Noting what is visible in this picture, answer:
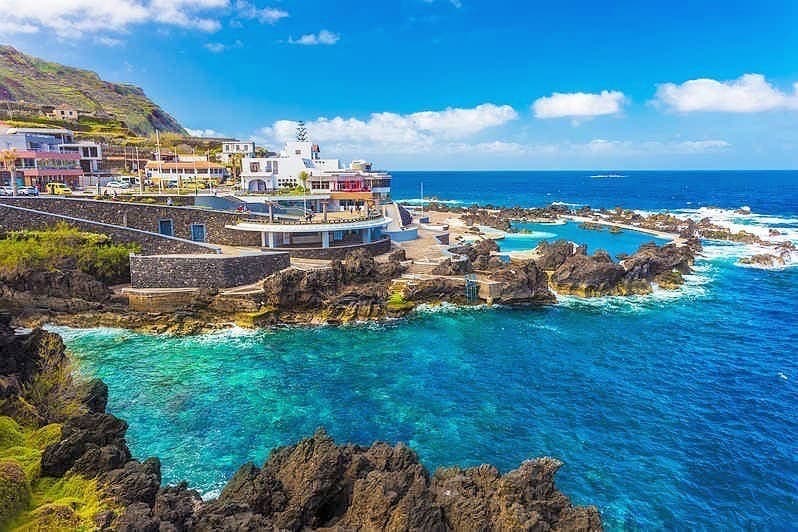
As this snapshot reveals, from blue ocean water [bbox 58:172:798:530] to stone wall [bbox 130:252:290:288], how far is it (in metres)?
5.81

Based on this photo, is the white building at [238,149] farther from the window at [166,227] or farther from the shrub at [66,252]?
the shrub at [66,252]

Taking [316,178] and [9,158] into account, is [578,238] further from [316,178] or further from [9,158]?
[9,158]

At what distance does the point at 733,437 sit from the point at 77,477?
29.4 m

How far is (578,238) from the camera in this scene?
88.2 metres

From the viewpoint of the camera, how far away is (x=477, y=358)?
35156mm

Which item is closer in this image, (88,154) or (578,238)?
(88,154)

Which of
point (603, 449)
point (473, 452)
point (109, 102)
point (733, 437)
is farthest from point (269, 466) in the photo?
point (109, 102)

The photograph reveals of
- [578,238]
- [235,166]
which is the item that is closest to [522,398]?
[578,238]

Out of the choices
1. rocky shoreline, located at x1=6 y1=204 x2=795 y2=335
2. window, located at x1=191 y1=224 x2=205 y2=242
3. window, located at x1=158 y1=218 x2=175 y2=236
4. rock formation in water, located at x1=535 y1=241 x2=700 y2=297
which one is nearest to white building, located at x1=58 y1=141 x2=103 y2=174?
window, located at x1=158 y1=218 x2=175 y2=236

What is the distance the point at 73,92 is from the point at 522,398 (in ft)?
525

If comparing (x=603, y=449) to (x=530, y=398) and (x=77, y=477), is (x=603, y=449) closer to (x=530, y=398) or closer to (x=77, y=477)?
(x=530, y=398)

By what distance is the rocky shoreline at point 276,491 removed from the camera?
13797 mm

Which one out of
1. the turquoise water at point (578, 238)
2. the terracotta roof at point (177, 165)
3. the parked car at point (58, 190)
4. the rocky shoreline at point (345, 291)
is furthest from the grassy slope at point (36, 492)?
the terracotta roof at point (177, 165)

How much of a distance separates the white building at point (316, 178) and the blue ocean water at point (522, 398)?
105ft
